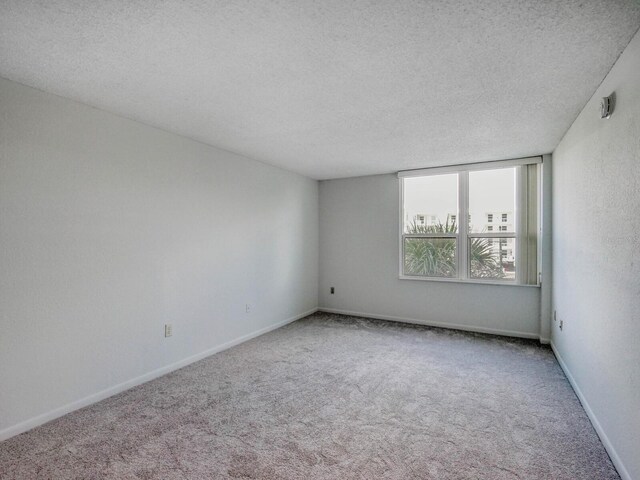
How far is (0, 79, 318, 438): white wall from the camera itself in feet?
7.43

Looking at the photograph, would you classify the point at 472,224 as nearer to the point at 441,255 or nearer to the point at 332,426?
the point at 441,255

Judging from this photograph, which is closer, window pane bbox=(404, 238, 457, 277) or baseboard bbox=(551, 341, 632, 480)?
baseboard bbox=(551, 341, 632, 480)

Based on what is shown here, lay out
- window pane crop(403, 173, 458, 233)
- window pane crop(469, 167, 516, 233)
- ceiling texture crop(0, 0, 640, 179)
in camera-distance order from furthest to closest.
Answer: window pane crop(403, 173, 458, 233)
window pane crop(469, 167, 516, 233)
ceiling texture crop(0, 0, 640, 179)

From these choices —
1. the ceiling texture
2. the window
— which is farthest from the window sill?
the ceiling texture

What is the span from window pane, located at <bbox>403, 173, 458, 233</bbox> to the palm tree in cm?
1

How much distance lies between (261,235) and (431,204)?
2522 millimetres

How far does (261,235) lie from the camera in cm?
455

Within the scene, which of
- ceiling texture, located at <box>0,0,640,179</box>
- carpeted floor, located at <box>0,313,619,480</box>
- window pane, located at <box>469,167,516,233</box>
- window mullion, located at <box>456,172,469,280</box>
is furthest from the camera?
window mullion, located at <box>456,172,469,280</box>

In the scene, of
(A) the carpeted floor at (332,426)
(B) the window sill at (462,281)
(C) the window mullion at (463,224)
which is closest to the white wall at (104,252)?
(A) the carpeted floor at (332,426)

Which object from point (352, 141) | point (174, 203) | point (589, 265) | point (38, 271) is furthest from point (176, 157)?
point (589, 265)

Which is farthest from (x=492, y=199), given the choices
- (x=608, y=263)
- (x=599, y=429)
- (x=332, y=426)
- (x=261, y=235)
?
(x=332, y=426)

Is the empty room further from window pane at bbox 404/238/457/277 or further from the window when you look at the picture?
window pane at bbox 404/238/457/277

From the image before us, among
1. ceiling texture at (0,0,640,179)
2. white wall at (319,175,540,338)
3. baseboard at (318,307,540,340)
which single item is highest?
Result: ceiling texture at (0,0,640,179)

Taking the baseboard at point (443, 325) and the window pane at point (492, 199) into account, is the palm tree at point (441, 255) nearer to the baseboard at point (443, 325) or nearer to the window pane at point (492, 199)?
the window pane at point (492, 199)
